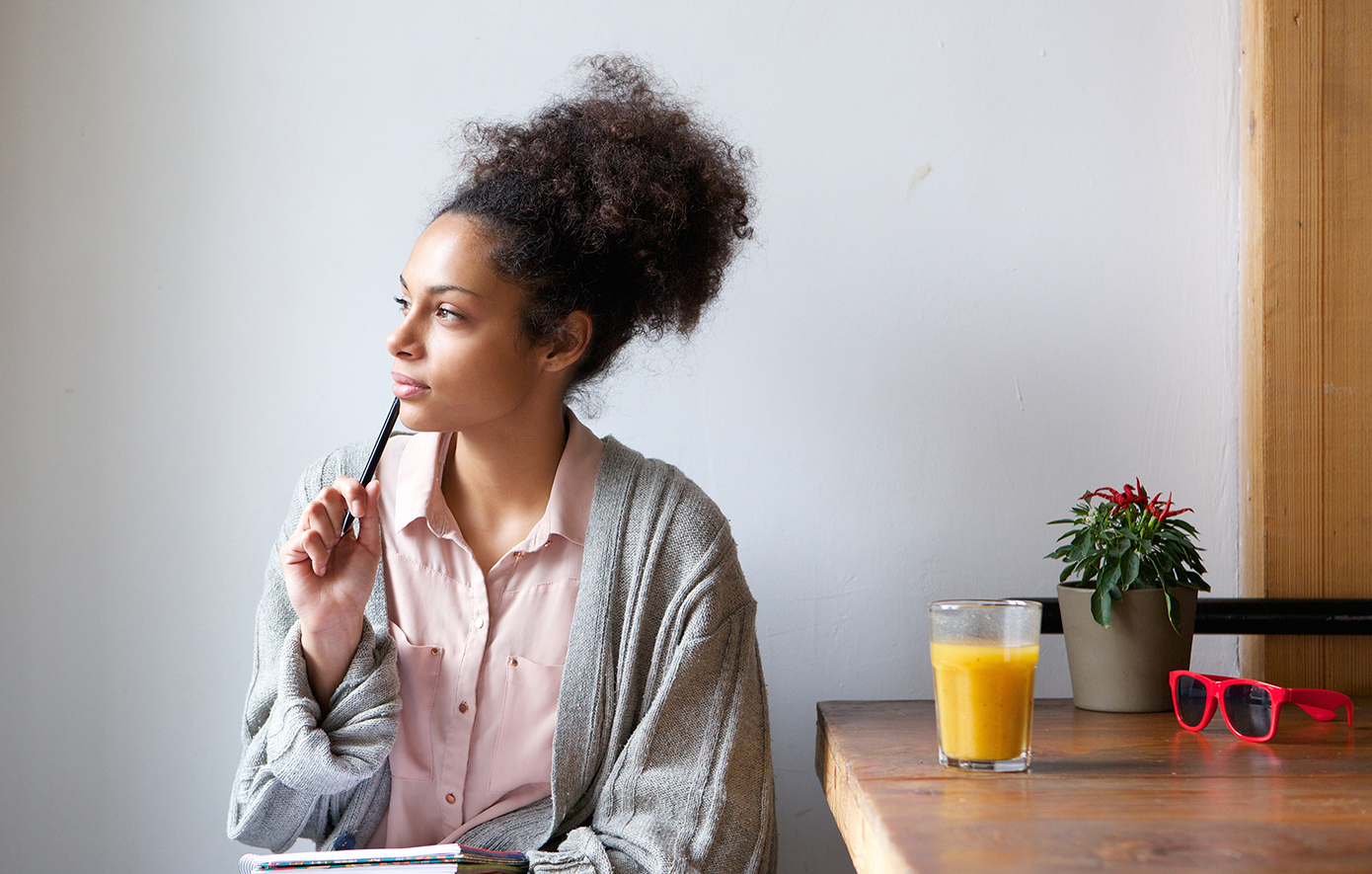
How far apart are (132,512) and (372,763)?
1.93ft

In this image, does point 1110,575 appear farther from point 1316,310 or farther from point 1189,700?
point 1316,310

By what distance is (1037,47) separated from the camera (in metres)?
1.33

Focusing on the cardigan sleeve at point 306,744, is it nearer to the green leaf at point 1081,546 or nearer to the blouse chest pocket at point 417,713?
the blouse chest pocket at point 417,713

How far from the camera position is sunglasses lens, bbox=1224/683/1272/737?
37.0 inches

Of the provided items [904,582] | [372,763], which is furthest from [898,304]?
[372,763]

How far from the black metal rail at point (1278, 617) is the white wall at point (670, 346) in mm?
107

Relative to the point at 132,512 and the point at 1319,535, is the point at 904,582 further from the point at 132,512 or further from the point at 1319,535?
the point at 132,512

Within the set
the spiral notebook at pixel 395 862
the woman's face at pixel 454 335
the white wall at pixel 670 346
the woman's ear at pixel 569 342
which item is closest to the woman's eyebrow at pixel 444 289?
the woman's face at pixel 454 335

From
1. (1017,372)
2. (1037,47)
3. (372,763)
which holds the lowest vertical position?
(372,763)

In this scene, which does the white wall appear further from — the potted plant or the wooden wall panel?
the potted plant

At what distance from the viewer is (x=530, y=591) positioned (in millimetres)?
1120

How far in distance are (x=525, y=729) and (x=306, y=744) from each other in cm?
22

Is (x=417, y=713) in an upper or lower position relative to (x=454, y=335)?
lower

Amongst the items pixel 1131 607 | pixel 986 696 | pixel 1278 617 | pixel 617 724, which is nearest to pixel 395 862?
pixel 617 724
